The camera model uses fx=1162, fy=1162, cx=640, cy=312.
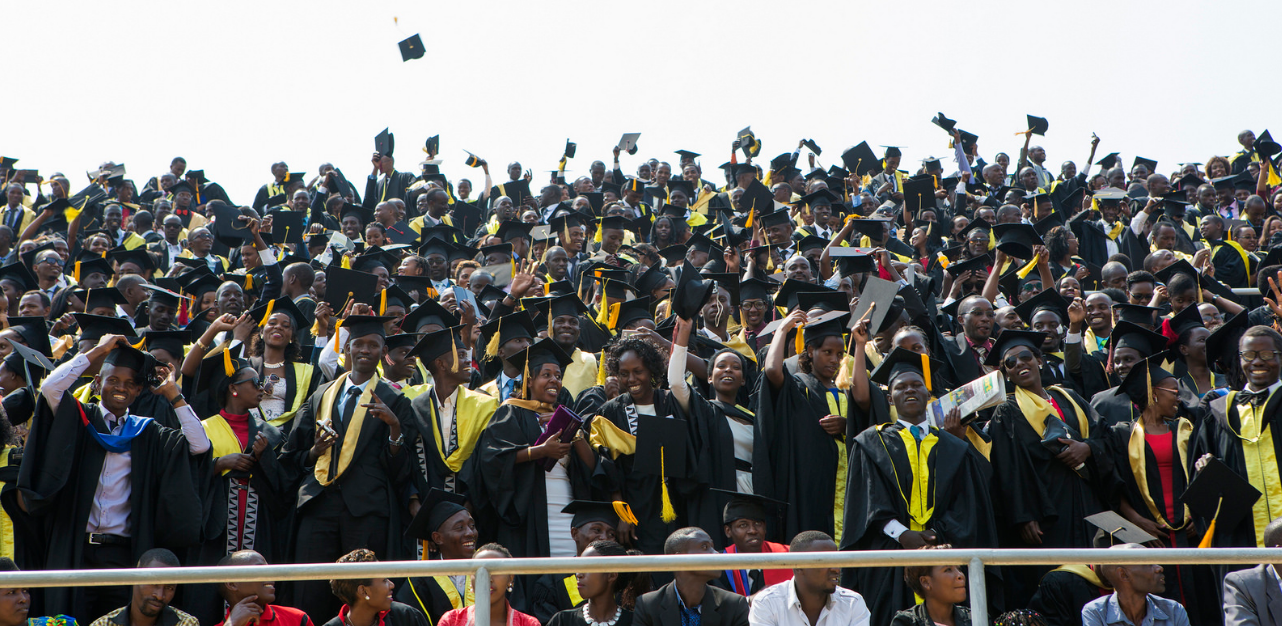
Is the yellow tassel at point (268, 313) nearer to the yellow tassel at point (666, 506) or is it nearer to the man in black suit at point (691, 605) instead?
the yellow tassel at point (666, 506)

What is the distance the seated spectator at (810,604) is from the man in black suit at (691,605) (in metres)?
0.25

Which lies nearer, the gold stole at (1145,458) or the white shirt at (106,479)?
the white shirt at (106,479)

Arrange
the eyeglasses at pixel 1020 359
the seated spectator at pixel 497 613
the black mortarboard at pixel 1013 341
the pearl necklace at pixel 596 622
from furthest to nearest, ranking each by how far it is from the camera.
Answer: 1. the black mortarboard at pixel 1013 341
2. the eyeglasses at pixel 1020 359
3. the pearl necklace at pixel 596 622
4. the seated spectator at pixel 497 613

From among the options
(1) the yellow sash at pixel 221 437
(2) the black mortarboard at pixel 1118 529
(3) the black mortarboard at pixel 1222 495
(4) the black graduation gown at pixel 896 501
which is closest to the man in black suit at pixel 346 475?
(1) the yellow sash at pixel 221 437

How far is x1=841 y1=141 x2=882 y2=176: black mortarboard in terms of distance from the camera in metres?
15.9

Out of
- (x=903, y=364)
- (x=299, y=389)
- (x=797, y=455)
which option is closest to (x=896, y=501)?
(x=797, y=455)

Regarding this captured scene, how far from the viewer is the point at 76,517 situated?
556cm

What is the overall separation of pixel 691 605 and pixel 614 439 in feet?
3.92

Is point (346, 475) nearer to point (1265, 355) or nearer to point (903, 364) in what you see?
point (903, 364)

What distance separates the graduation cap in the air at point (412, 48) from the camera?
16.3m

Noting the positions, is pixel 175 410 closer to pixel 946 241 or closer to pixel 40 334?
pixel 40 334

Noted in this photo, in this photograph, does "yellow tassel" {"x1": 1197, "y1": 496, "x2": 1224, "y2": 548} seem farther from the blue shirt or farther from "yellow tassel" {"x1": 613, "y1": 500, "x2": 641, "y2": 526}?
"yellow tassel" {"x1": 613, "y1": 500, "x2": 641, "y2": 526}

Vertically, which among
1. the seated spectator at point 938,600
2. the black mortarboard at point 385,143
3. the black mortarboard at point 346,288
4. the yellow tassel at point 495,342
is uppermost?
the black mortarboard at point 385,143

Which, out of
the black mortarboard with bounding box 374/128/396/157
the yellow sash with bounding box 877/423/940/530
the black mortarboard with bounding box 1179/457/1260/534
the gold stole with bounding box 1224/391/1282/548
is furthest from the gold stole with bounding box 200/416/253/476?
the black mortarboard with bounding box 374/128/396/157
